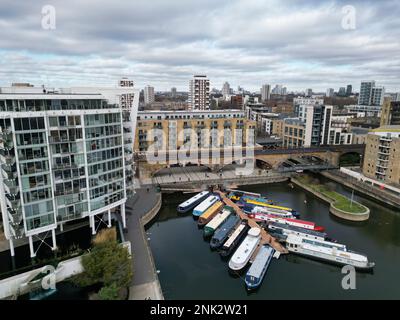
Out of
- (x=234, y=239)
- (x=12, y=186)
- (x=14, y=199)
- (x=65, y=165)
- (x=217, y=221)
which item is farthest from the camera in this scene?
(x=217, y=221)

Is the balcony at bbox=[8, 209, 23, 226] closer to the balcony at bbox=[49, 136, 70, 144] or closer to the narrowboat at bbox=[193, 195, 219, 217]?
the balcony at bbox=[49, 136, 70, 144]

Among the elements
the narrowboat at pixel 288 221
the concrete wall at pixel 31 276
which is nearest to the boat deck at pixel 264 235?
the narrowboat at pixel 288 221

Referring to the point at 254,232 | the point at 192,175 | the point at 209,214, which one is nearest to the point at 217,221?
the point at 209,214

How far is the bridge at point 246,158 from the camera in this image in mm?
50812

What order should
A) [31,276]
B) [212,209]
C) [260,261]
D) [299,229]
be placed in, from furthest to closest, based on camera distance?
[212,209] → [299,229] → [260,261] → [31,276]

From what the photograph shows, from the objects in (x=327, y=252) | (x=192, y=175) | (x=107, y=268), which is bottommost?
(x=327, y=252)

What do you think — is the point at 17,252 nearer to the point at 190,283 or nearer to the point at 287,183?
the point at 190,283

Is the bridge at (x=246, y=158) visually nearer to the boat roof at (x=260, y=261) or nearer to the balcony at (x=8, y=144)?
the boat roof at (x=260, y=261)

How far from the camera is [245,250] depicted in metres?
27.8

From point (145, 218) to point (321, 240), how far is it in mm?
20551

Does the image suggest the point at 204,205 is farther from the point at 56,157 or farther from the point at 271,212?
the point at 56,157

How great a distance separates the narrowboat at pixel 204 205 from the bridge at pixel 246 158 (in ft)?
42.5

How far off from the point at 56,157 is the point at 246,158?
37.8 meters

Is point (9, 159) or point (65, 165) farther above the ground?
point (9, 159)
